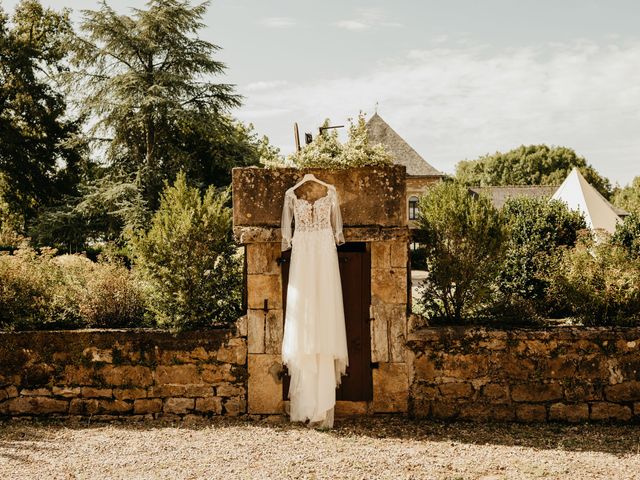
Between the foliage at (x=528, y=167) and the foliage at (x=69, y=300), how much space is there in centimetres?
5161

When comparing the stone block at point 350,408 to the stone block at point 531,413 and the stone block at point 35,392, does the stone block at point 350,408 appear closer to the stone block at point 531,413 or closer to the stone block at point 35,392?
the stone block at point 531,413

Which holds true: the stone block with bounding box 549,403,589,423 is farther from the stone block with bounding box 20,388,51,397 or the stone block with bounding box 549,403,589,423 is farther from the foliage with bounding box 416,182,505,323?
the stone block with bounding box 20,388,51,397

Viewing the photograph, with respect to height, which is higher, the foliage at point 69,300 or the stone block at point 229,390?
the foliage at point 69,300

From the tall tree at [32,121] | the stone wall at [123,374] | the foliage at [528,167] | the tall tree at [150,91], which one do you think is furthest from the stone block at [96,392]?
the foliage at [528,167]

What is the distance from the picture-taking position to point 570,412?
6.17 m

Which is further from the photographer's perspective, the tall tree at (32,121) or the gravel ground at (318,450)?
the tall tree at (32,121)

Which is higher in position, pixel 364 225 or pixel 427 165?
pixel 427 165

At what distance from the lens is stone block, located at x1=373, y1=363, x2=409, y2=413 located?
6.27 metres

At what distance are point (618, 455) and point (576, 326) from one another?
1515mm

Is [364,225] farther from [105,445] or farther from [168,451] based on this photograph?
[105,445]

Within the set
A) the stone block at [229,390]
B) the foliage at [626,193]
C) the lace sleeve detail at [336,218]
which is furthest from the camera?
the foliage at [626,193]

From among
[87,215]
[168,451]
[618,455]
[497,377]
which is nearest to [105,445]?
[168,451]

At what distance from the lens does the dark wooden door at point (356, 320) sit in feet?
20.7

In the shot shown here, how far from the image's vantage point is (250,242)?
6.33 m
